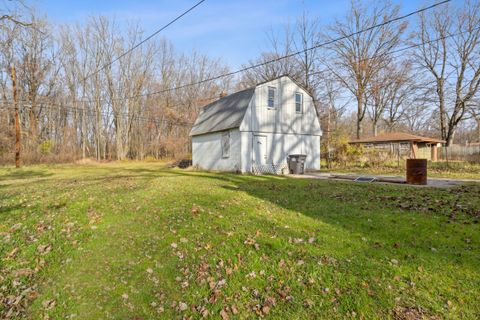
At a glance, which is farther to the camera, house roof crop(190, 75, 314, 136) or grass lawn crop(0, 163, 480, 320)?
house roof crop(190, 75, 314, 136)

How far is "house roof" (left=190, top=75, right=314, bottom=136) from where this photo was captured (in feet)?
53.9

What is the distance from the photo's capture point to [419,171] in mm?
10492

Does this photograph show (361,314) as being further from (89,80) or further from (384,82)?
(89,80)

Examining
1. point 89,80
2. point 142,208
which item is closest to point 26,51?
point 89,80

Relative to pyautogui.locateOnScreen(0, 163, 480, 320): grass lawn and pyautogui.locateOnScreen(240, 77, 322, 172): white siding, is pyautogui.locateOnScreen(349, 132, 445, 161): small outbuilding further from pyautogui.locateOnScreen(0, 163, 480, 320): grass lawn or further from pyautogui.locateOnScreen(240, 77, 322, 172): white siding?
pyautogui.locateOnScreen(0, 163, 480, 320): grass lawn

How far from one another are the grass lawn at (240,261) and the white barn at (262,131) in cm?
943

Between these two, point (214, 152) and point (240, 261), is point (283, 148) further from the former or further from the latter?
point (240, 261)

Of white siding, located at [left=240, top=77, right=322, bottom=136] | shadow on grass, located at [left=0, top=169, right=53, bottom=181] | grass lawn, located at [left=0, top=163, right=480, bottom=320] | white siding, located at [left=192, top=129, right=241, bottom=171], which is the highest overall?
white siding, located at [left=240, top=77, right=322, bottom=136]

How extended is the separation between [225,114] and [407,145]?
20.5 m

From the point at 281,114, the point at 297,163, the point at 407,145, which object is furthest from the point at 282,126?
the point at 407,145

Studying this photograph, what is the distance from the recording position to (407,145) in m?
27.6

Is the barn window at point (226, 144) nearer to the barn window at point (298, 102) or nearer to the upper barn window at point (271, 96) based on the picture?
the upper barn window at point (271, 96)

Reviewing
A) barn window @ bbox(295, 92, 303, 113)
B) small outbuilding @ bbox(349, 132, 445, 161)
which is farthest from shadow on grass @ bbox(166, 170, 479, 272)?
small outbuilding @ bbox(349, 132, 445, 161)

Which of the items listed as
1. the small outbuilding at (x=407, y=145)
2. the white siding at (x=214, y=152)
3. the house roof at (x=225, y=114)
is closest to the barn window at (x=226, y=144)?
the white siding at (x=214, y=152)
